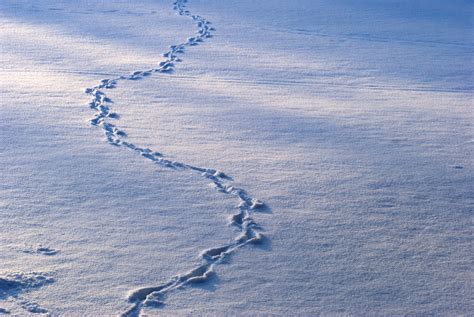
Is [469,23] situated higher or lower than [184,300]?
higher

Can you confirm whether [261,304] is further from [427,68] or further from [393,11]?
[393,11]

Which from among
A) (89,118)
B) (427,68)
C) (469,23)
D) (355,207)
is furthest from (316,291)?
(469,23)

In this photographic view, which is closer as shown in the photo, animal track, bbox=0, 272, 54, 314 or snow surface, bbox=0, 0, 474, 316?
animal track, bbox=0, 272, 54, 314

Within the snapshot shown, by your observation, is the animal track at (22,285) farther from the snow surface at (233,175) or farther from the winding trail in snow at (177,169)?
the winding trail in snow at (177,169)

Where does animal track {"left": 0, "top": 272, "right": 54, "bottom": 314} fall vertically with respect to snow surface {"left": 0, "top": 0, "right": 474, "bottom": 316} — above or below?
below

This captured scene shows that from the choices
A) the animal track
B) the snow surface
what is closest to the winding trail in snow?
the snow surface

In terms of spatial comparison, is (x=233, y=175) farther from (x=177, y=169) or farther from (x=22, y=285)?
(x=22, y=285)

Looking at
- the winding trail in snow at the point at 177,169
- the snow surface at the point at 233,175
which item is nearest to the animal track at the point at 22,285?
the snow surface at the point at 233,175

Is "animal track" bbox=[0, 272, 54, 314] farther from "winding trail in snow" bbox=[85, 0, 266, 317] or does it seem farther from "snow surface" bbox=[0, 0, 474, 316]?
"winding trail in snow" bbox=[85, 0, 266, 317]
